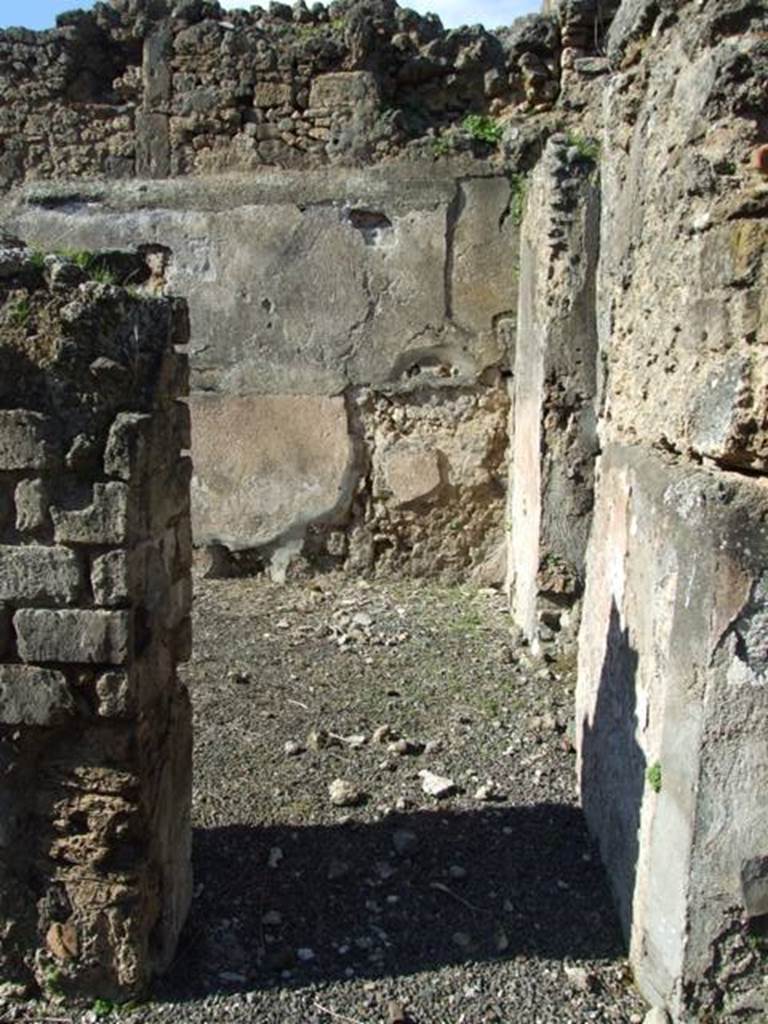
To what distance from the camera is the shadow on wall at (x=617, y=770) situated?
9.54ft

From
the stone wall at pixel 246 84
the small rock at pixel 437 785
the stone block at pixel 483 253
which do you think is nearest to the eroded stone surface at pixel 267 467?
the stone block at pixel 483 253

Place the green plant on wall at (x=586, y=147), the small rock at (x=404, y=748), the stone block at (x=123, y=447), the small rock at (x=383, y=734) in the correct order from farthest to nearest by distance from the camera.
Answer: the green plant on wall at (x=586, y=147) → the small rock at (x=383, y=734) → the small rock at (x=404, y=748) → the stone block at (x=123, y=447)

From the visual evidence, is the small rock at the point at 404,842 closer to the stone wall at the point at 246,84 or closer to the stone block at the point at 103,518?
the stone block at the point at 103,518

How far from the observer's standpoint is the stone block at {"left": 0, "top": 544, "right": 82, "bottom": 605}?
8.10 ft

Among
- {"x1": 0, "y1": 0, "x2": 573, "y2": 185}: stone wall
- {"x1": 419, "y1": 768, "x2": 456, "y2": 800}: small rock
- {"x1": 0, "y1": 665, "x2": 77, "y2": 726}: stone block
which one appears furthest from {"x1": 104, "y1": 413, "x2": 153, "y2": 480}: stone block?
{"x1": 0, "y1": 0, "x2": 573, "y2": 185}: stone wall

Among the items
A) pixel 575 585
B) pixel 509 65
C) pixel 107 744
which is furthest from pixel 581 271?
pixel 107 744

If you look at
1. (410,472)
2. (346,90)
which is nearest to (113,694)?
(410,472)

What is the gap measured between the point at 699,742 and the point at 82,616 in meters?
1.49

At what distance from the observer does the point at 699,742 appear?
2.35 m

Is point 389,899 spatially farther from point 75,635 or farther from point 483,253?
point 483,253

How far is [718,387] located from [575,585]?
283cm

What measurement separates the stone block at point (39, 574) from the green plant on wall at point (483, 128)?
15.5 feet

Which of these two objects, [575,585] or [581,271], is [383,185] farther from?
[575,585]

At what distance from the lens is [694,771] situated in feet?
7.75
